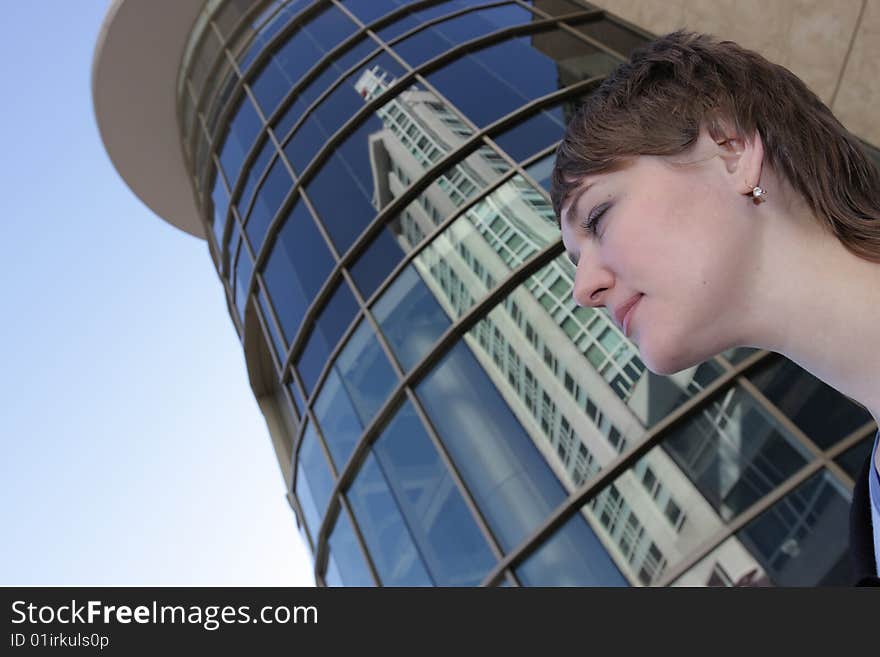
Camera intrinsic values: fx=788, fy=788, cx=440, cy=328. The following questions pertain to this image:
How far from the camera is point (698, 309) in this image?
1696mm

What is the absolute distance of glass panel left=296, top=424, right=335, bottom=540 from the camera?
9.45 meters

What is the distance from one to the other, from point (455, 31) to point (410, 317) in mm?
4726

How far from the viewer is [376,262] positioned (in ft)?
30.4

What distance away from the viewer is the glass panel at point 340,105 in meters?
10.9

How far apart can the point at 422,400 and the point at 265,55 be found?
8605mm

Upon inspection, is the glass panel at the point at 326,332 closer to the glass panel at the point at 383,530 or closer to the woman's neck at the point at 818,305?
the glass panel at the point at 383,530

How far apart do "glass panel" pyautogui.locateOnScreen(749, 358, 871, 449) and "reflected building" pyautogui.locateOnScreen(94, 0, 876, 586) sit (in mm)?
16

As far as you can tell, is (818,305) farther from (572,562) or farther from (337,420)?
(337,420)

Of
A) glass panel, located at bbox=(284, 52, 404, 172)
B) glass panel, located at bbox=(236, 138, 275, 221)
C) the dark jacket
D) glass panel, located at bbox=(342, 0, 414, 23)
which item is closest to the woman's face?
the dark jacket

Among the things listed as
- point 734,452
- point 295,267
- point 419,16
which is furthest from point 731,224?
point 419,16

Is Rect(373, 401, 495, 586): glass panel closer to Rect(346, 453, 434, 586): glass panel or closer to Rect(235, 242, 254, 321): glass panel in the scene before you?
Rect(346, 453, 434, 586): glass panel

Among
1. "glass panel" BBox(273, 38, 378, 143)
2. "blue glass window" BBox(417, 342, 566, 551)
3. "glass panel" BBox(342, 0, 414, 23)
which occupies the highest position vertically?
"glass panel" BBox(342, 0, 414, 23)

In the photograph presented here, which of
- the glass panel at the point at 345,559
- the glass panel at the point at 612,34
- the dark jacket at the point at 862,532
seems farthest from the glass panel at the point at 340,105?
the dark jacket at the point at 862,532
